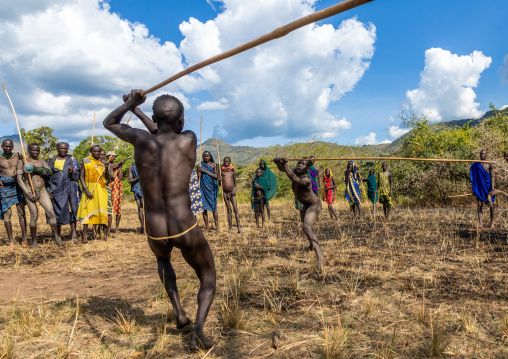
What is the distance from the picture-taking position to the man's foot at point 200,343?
99.3 inches

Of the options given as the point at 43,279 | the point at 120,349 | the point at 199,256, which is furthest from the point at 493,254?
the point at 43,279

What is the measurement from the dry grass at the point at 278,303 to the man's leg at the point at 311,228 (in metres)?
0.19

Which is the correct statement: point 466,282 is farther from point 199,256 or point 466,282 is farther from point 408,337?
Answer: point 199,256

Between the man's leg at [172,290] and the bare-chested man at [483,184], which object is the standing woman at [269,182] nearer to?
the bare-chested man at [483,184]

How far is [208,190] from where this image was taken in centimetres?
880

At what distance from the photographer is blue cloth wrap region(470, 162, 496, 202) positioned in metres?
8.00

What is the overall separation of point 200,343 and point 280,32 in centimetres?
234

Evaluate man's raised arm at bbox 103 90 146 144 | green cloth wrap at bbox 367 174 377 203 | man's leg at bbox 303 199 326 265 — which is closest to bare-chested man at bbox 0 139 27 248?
man's raised arm at bbox 103 90 146 144

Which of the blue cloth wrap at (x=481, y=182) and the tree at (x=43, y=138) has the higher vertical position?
the tree at (x=43, y=138)

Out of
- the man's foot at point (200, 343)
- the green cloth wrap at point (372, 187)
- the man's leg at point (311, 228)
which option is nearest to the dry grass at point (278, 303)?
the man's foot at point (200, 343)

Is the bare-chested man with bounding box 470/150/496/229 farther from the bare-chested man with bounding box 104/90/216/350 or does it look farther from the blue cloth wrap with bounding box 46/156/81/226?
the blue cloth wrap with bounding box 46/156/81/226

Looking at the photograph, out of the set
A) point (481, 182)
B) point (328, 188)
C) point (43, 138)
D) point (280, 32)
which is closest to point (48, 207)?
point (280, 32)

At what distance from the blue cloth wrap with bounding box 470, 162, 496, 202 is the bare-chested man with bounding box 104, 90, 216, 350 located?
7947 millimetres

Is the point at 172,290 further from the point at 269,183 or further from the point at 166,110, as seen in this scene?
the point at 269,183
